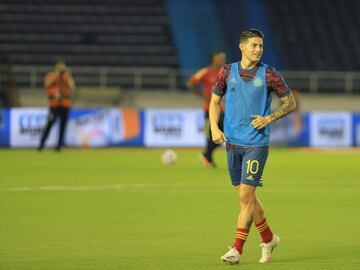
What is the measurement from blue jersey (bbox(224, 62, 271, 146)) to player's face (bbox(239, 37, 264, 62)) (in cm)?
15

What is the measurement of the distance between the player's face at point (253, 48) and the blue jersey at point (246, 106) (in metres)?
0.15

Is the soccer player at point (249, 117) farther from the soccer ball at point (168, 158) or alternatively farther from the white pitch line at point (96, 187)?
the soccer ball at point (168, 158)

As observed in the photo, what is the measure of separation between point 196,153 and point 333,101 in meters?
10.0

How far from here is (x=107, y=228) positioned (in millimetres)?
12211

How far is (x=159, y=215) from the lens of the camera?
13.7 m

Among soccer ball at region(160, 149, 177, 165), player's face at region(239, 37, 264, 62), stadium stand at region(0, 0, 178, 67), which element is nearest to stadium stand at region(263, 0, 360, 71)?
stadium stand at region(0, 0, 178, 67)

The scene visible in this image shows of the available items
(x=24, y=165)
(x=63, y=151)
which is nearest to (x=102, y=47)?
(x=63, y=151)

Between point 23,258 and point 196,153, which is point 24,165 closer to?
point 196,153

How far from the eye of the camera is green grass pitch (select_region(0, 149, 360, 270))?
32.2 ft

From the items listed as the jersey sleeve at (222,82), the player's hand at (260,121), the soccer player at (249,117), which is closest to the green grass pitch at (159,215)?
the soccer player at (249,117)

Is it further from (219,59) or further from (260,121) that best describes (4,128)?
(260,121)

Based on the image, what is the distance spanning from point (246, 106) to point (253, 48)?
19.9 inches

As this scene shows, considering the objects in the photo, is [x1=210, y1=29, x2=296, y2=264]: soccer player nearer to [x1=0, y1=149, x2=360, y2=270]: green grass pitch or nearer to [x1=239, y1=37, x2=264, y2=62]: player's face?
[x1=239, y1=37, x2=264, y2=62]: player's face

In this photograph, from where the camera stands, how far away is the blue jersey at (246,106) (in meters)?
9.55
